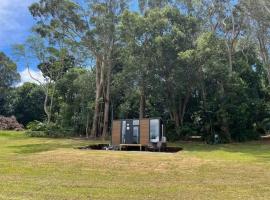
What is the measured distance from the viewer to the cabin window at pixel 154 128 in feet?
73.8

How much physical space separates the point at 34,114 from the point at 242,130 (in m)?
29.5

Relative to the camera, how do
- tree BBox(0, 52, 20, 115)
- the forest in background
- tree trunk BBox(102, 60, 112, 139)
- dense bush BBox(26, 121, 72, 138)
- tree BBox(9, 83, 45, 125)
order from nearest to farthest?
the forest in background < tree trunk BBox(102, 60, 112, 139) < dense bush BBox(26, 121, 72, 138) < tree BBox(9, 83, 45, 125) < tree BBox(0, 52, 20, 115)

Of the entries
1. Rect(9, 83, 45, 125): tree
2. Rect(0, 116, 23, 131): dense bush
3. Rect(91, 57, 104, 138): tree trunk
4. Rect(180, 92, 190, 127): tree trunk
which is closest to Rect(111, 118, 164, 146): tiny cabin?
Rect(180, 92, 190, 127): tree trunk

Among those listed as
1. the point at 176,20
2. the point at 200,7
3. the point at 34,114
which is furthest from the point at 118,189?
the point at 34,114

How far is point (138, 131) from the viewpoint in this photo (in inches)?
914

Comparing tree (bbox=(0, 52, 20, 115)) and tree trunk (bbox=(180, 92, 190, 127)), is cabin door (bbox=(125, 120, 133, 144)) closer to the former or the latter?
tree trunk (bbox=(180, 92, 190, 127))

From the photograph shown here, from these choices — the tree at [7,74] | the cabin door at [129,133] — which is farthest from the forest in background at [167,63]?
the tree at [7,74]

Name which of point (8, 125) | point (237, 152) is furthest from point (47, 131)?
point (237, 152)

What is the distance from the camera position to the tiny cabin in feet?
74.0

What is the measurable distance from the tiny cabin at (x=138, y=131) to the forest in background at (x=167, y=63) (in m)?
4.45

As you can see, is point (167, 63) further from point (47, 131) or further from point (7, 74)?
point (7, 74)

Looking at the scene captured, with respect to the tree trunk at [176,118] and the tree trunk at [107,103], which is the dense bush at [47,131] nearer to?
the tree trunk at [107,103]

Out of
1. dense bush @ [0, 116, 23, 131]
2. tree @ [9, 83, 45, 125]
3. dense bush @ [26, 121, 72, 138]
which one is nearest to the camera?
dense bush @ [26, 121, 72, 138]

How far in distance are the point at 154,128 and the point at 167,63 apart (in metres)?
5.70
